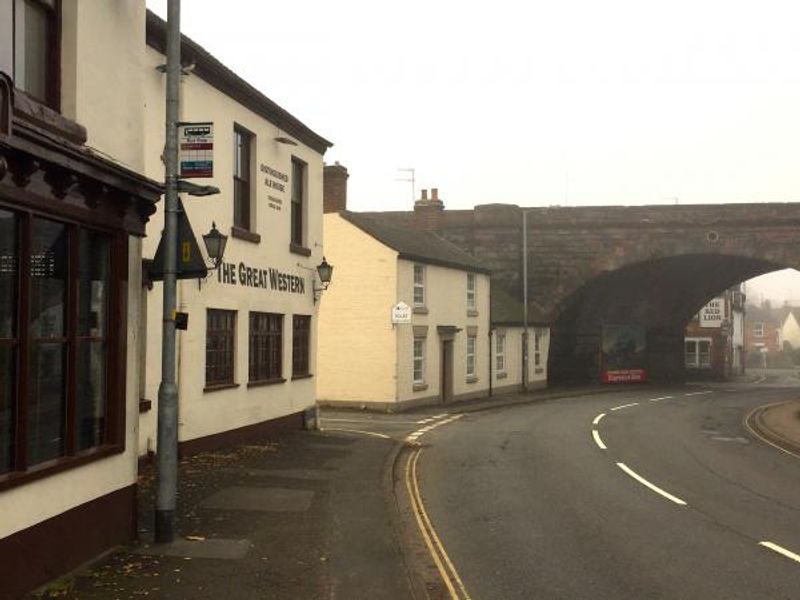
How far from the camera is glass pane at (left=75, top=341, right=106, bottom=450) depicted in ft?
25.3

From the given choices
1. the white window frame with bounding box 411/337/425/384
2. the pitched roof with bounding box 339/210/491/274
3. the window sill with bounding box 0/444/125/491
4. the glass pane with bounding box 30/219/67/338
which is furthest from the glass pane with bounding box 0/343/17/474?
the white window frame with bounding box 411/337/425/384

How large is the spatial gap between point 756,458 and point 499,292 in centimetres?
2647

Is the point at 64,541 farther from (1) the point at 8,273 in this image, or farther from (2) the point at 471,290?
(2) the point at 471,290

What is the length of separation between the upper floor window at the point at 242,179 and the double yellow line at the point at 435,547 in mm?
6612

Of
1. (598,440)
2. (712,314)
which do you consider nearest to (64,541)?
(598,440)

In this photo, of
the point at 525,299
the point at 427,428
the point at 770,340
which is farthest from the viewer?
the point at 770,340

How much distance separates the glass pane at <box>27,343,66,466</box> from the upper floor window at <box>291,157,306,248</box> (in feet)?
41.3

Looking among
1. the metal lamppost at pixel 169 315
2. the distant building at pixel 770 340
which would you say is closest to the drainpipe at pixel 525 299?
the metal lamppost at pixel 169 315

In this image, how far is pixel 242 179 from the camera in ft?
56.1

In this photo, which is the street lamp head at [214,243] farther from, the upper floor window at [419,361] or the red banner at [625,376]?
the red banner at [625,376]

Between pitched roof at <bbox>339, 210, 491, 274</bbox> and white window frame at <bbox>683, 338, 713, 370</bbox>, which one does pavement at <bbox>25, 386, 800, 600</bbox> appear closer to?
pitched roof at <bbox>339, 210, 491, 274</bbox>

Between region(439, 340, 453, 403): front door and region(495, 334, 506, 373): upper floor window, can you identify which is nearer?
region(439, 340, 453, 403): front door

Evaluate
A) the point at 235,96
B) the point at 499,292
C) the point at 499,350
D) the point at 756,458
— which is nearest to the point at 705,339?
the point at 499,292

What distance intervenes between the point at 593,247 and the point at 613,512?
3395cm
